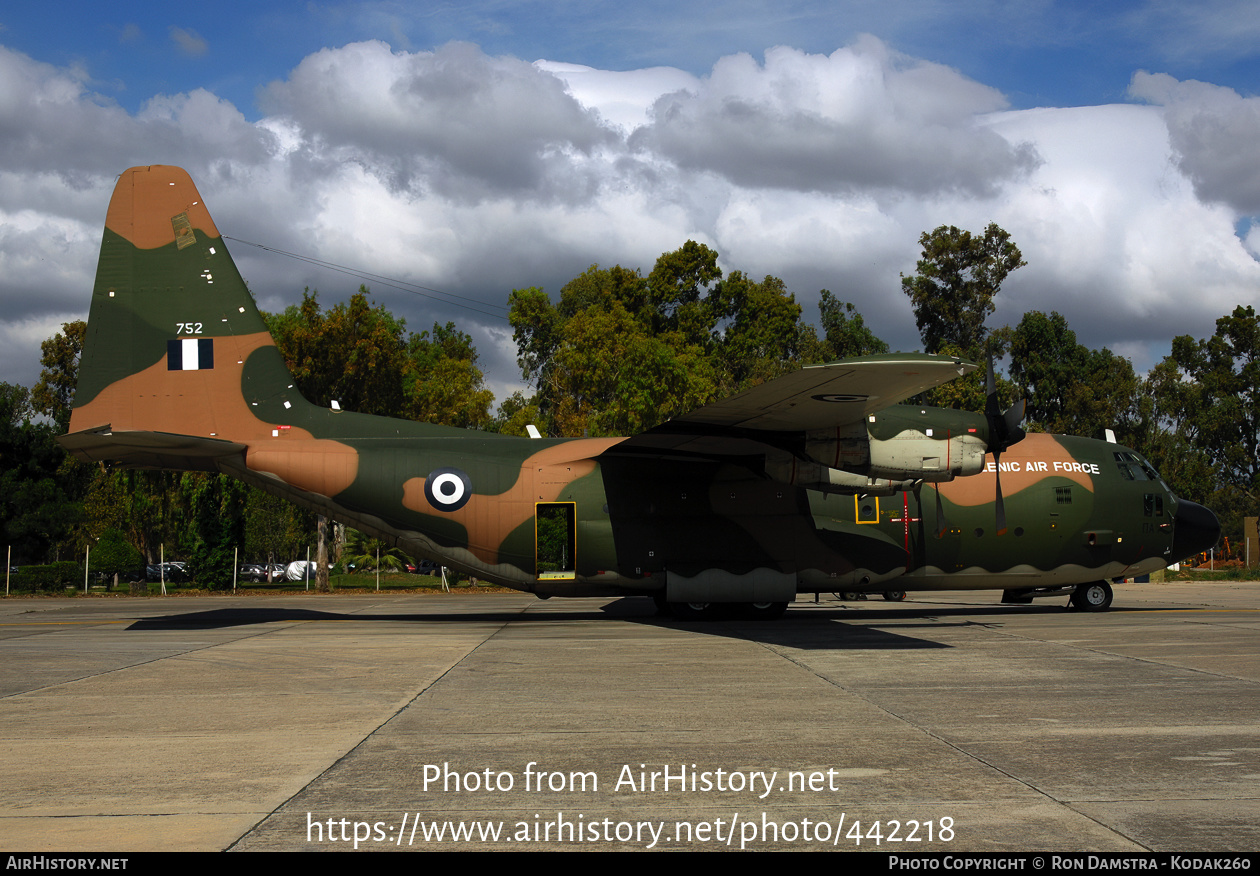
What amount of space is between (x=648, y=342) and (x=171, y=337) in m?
24.4

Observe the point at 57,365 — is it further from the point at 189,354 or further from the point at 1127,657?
the point at 1127,657

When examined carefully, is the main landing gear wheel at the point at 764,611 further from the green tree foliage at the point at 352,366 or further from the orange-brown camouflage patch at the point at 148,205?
the green tree foliage at the point at 352,366

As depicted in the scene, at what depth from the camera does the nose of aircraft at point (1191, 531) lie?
777 inches

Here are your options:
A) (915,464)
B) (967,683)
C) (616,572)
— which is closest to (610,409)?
(616,572)

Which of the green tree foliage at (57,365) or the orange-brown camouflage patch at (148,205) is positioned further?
the green tree foliage at (57,365)

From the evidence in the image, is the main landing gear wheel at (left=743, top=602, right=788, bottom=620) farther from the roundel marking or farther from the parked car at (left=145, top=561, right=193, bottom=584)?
the parked car at (left=145, top=561, right=193, bottom=584)

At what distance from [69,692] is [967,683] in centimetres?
984

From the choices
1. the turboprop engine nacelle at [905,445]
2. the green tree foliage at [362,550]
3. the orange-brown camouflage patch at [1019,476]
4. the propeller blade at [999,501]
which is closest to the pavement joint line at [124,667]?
the turboprop engine nacelle at [905,445]

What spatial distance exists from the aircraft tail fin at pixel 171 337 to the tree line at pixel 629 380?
18.9m

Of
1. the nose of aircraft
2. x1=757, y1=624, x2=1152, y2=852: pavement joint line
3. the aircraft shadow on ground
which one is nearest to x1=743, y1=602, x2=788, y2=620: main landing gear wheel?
the aircraft shadow on ground

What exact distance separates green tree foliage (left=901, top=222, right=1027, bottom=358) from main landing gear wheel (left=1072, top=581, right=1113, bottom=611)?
36704 mm

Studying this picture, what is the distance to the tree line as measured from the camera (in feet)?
129

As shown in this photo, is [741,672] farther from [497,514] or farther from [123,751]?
[497,514]

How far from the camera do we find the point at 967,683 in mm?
10234
